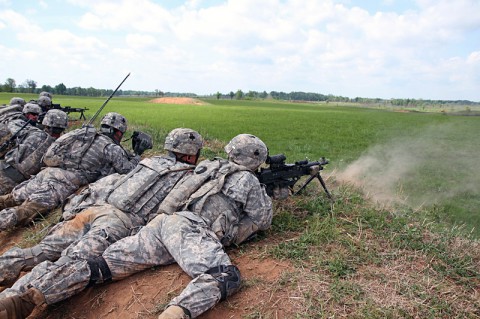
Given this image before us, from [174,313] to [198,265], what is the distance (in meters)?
0.59

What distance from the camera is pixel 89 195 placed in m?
5.17

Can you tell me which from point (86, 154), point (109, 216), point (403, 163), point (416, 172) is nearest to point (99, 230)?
Answer: point (109, 216)

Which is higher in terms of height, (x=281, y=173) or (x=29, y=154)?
(x=281, y=173)

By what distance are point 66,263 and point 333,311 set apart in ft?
7.59

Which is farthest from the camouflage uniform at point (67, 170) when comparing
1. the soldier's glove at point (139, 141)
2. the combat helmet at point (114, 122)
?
the soldier's glove at point (139, 141)

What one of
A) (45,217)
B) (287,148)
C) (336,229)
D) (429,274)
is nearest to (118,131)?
(45,217)

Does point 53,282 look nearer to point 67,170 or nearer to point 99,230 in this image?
point 99,230

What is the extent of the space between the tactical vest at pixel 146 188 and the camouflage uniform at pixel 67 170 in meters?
2.13

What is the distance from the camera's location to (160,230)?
390 cm

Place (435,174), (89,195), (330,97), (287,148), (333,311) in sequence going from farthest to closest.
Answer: (330,97)
(287,148)
(435,174)
(89,195)
(333,311)

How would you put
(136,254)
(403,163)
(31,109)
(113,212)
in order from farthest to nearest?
(403,163)
(31,109)
(113,212)
(136,254)

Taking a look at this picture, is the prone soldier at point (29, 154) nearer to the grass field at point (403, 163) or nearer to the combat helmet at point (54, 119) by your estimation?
the combat helmet at point (54, 119)

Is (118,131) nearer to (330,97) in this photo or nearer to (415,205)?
(415,205)

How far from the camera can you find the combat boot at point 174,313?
2934 mm
